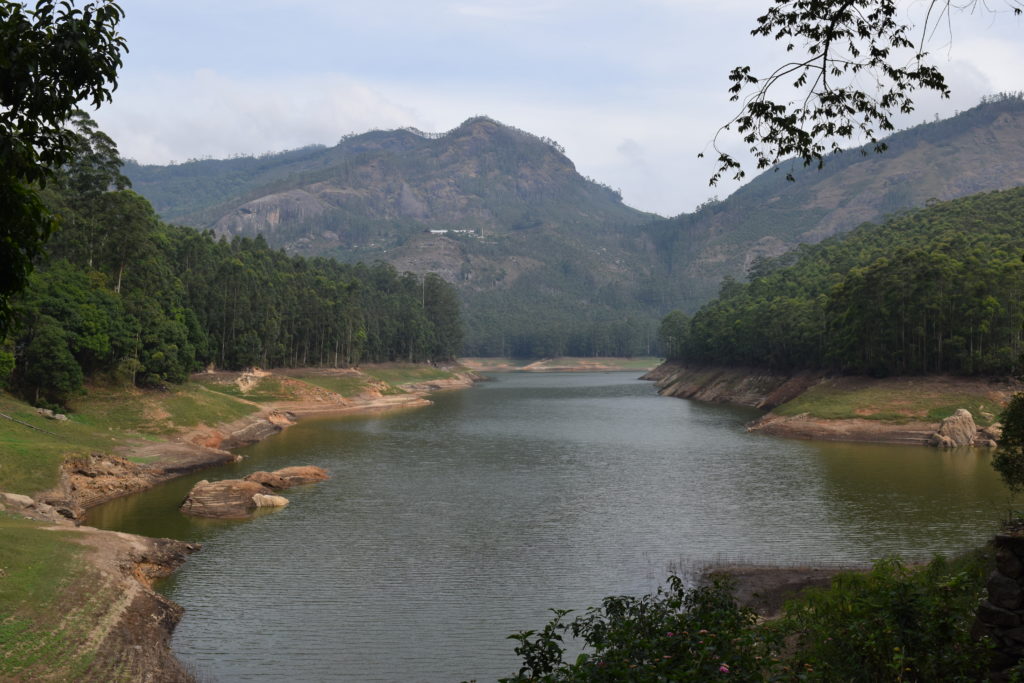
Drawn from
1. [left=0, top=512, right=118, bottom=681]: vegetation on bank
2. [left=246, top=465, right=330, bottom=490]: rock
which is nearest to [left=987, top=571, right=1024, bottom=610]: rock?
[left=0, top=512, right=118, bottom=681]: vegetation on bank

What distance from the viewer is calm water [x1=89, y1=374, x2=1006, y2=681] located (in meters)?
29.6

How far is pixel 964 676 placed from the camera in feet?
40.5

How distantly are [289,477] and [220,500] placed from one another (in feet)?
32.1

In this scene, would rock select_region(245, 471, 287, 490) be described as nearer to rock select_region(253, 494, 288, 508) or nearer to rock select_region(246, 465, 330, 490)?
rock select_region(246, 465, 330, 490)

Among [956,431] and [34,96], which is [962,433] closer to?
[956,431]

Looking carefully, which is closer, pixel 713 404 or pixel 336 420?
pixel 336 420

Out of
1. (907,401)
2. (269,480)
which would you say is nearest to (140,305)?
(269,480)

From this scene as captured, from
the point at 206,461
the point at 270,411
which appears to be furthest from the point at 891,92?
the point at 270,411

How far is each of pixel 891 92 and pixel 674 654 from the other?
40.9ft

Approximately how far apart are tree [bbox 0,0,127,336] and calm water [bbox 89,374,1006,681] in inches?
730

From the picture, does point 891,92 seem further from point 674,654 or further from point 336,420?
point 336,420

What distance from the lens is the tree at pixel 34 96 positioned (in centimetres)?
1288

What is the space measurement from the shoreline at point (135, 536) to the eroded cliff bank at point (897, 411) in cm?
6330

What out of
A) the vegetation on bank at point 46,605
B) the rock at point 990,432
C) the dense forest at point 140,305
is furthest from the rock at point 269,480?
the rock at point 990,432
